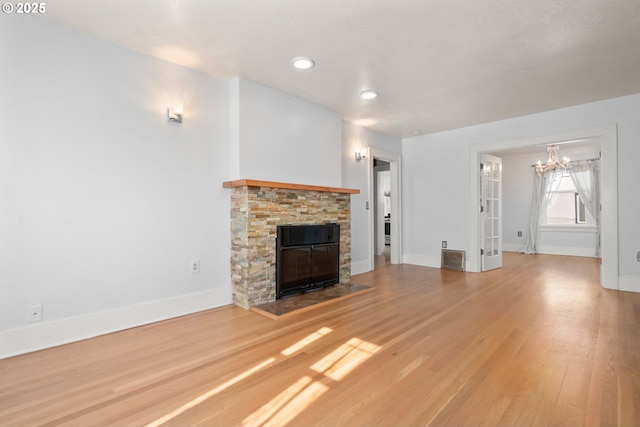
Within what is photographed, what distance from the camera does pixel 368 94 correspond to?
3945 millimetres

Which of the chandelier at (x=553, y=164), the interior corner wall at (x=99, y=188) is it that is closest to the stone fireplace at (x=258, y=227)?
the interior corner wall at (x=99, y=188)

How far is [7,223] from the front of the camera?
230cm

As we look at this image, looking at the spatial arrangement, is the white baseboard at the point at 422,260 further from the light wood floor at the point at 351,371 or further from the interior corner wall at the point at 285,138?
the interior corner wall at the point at 285,138

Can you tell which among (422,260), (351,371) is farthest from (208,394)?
(422,260)

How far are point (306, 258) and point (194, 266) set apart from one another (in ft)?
4.28

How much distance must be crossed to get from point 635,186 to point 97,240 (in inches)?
242

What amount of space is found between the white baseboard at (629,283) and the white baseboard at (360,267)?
3.33m

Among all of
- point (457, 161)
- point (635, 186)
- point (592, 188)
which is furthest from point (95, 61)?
point (592, 188)

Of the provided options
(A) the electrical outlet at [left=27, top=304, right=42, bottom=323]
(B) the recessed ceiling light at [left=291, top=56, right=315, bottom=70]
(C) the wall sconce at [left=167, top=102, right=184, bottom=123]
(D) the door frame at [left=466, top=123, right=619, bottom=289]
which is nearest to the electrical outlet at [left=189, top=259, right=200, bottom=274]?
(A) the electrical outlet at [left=27, top=304, right=42, bottom=323]

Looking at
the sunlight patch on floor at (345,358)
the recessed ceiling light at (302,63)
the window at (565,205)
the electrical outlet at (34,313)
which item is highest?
the recessed ceiling light at (302,63)

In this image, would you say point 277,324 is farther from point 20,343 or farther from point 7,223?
point 7,223

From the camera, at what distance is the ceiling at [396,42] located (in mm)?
2304

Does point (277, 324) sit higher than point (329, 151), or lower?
lower

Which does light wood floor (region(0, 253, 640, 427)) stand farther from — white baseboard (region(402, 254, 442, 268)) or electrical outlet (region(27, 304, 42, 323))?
white baseboard (region(402, 254, 442, 268))
